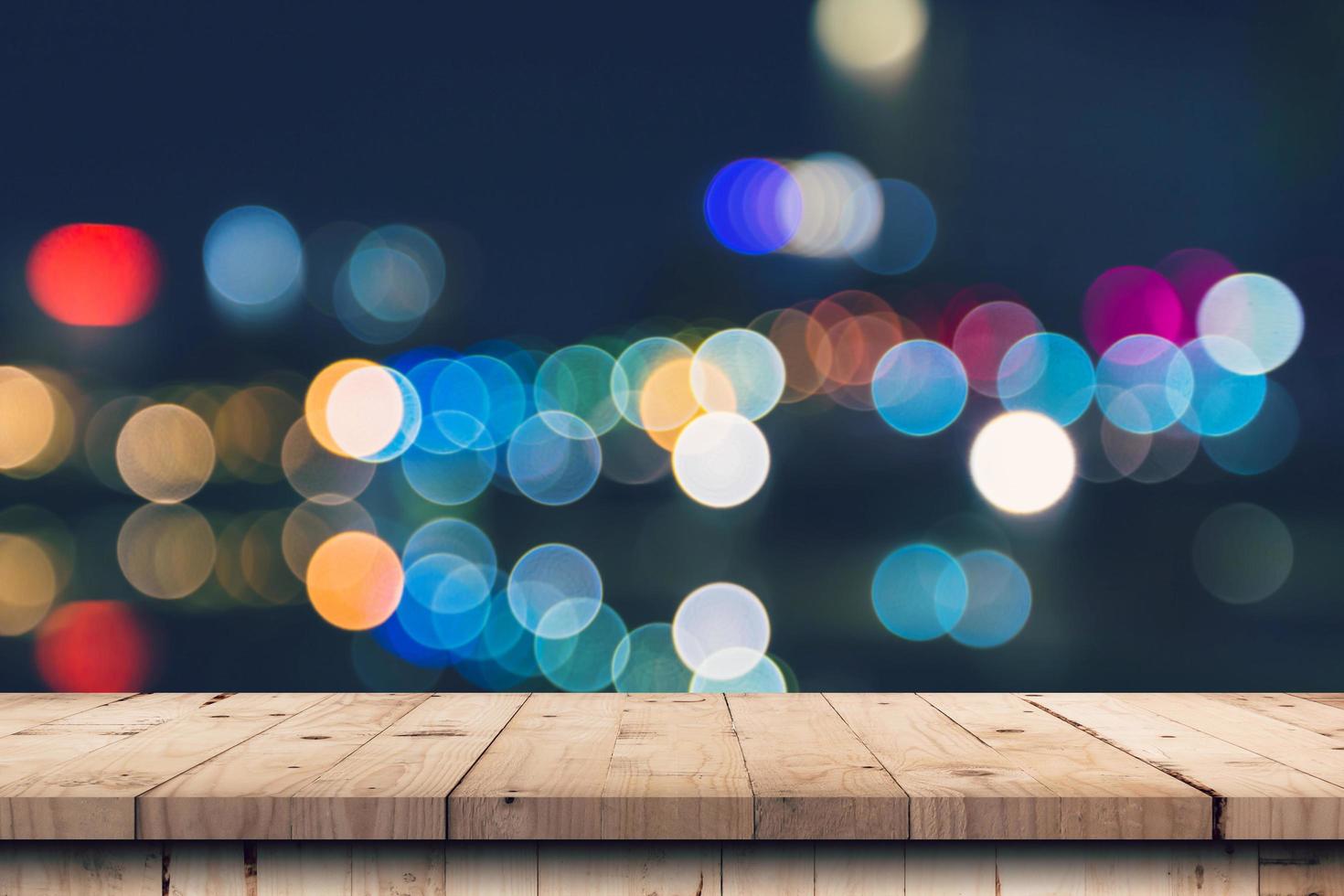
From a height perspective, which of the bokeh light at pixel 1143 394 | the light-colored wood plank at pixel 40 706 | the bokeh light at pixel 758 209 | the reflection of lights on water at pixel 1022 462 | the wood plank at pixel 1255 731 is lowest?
the light-colored wood plank at pixel 40 706

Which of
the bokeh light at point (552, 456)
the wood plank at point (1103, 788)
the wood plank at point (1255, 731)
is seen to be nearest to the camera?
the wood plank at point (1103, 788)

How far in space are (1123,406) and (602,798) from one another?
0.91m

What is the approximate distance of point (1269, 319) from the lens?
1394mm

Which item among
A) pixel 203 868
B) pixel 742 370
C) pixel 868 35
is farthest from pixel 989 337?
pixel 203 868

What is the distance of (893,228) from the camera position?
1.38m

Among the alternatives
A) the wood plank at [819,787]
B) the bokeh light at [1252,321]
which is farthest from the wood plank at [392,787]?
the bokeh light at [1252,321]

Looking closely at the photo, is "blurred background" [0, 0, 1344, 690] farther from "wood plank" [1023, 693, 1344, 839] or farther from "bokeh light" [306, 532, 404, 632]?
"wood plank" [1023, 693, 1344, 839]

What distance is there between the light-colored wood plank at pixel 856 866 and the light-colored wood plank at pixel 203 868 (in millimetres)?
442

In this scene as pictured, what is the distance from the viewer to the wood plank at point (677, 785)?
793 mm

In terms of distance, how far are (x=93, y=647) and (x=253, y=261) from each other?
0.53 meters

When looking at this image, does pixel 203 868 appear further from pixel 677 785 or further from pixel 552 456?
pixel 552 456

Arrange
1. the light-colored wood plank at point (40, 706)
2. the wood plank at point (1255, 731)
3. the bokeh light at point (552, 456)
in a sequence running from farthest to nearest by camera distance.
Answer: the bokeh light at point (552, 456) → the light-colored wood plank at point (40, 706) → the wood plank at point (1255, 731)

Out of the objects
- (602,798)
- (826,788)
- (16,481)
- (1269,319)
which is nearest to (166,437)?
(16,481)

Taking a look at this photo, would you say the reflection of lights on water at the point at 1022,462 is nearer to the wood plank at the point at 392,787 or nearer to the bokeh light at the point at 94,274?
the wood plank at the point at 392,787
